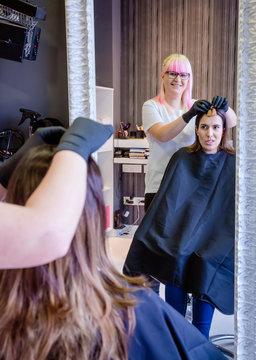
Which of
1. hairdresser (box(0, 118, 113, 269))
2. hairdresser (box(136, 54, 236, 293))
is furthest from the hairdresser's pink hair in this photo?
hairdresser (box(0, 118, 113, 269))

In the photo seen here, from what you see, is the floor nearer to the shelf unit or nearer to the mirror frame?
the mirror frame

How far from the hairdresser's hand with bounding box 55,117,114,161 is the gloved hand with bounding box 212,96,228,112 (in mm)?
744

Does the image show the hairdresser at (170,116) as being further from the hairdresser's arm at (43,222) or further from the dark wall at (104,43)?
the hairdresser's arm at (43,222)

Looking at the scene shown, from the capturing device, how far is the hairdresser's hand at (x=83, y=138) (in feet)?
2.16

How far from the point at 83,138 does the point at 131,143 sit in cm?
87

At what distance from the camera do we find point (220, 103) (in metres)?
1.37

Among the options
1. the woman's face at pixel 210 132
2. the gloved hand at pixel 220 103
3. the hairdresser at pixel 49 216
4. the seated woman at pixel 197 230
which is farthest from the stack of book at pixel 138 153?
the hairdresser at pixel 49 216

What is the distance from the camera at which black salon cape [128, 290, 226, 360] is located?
0.87 m

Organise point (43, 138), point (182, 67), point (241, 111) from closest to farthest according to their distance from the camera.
A: point (43, 138), point (241, 111), point (182, 67)

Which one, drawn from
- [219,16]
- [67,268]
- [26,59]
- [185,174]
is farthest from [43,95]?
[67,268]

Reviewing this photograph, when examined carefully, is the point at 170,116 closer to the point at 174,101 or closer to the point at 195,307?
the point at 174,101

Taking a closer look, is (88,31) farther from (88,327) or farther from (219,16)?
(88,327)

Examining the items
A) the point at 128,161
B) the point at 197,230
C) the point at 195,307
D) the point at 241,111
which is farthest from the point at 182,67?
the point at 195,307

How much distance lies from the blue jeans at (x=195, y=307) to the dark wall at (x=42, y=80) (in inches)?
36.5
